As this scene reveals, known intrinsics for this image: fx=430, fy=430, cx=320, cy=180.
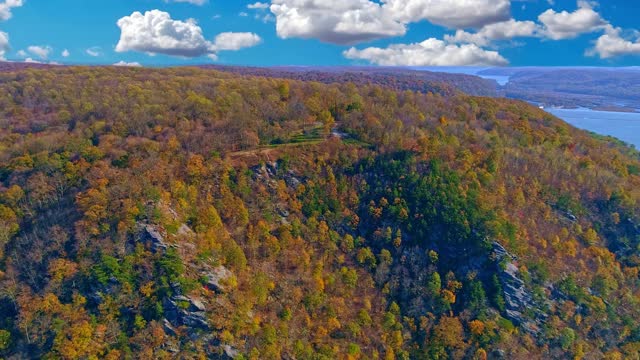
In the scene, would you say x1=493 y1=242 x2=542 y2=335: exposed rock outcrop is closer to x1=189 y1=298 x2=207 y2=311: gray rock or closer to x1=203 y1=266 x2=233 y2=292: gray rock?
x1=203 y1=266 x2=233 y2=292: gray rock

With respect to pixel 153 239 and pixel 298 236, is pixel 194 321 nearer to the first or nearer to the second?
pixel 153 239

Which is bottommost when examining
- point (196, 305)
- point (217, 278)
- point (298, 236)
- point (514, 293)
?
point (514, 293)

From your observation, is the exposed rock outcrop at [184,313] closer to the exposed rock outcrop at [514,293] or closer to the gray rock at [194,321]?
the gray rock at [194,321]

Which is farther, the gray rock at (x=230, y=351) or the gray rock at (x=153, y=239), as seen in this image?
the gray rock at (x=153, y=239)

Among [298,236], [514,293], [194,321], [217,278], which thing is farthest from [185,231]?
→ [514,293]

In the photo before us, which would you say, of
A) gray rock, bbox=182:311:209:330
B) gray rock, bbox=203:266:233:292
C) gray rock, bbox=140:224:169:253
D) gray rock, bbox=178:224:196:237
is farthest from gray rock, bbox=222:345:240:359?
gray rock, bbox=178:224:196:237

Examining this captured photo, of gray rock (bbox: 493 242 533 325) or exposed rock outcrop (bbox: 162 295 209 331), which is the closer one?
exposed rock outcrop (bbox: 162 295 209 331)

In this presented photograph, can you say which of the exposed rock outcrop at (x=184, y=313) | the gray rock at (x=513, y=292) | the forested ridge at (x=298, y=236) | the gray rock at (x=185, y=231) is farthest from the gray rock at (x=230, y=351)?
the gray rock at (x=513, y=292)

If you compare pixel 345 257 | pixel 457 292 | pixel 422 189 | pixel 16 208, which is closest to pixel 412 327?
pixel 457 292
